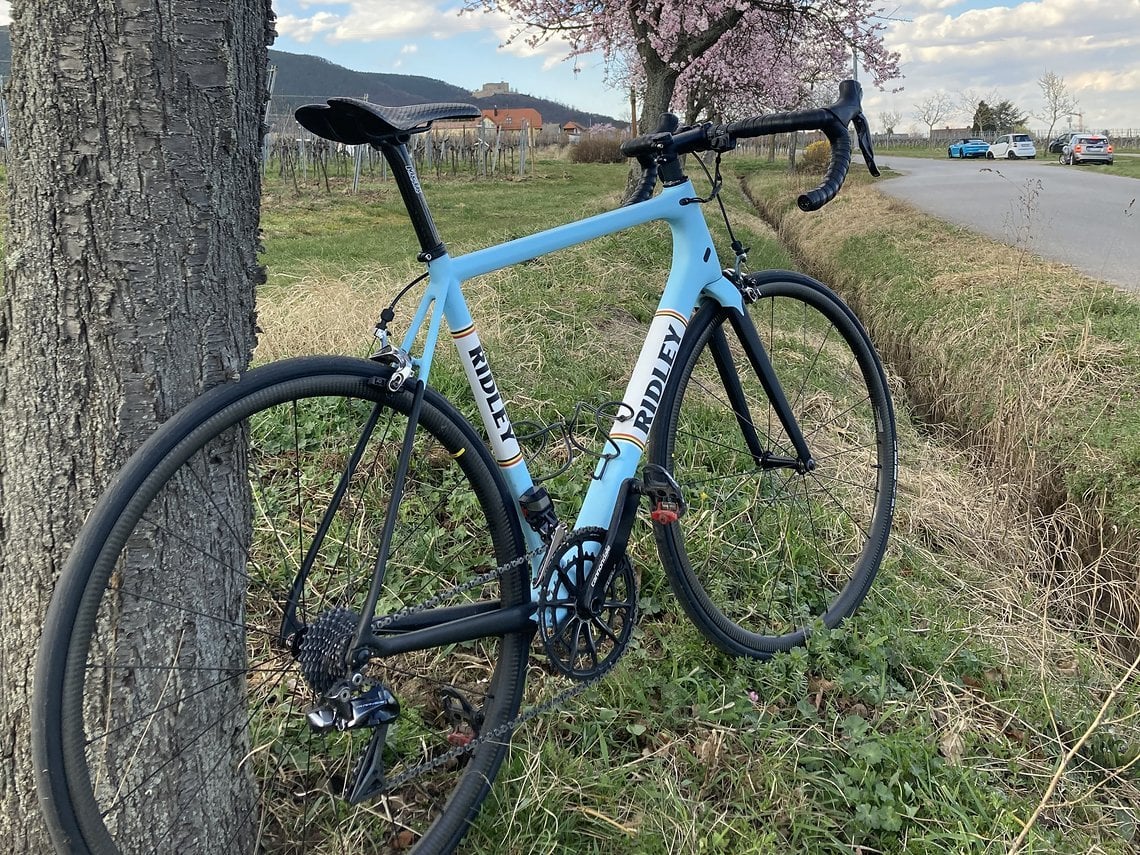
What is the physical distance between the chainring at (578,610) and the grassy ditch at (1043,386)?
252 centimetres

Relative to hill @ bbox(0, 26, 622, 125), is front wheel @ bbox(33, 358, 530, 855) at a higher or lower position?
lower

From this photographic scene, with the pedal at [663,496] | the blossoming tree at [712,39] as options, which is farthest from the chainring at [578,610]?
the blossoming tree at [712,39]

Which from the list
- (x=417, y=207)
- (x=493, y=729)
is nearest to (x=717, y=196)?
(x=417, y=207)

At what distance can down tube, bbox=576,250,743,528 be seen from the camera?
7.35 feet

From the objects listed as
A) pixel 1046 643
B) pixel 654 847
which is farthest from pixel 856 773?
pixel 1046 643

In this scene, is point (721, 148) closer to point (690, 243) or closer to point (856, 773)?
point (690, 243)

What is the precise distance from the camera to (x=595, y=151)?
43.9 meters

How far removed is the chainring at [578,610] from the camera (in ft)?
6.62

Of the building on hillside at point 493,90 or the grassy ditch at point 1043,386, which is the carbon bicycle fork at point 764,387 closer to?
the grassy ditch at point 1043,386

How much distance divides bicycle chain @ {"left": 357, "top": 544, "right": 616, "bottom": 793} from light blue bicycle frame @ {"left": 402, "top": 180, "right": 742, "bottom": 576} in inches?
4.6

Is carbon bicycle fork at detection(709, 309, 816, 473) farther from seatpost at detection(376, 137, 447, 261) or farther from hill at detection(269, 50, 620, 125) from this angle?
hill at detection(269, 50, 620, 125)

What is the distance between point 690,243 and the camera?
240 cm

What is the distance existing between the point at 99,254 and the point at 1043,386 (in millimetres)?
5383

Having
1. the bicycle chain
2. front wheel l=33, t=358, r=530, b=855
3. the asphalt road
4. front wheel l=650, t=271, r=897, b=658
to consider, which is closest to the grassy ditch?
the asphalt road
